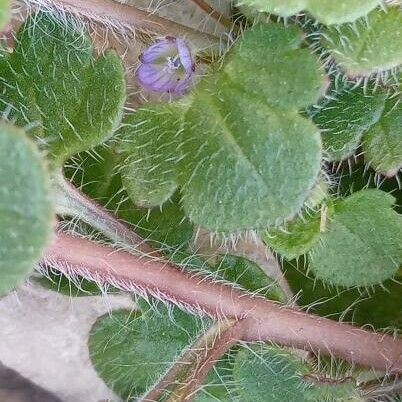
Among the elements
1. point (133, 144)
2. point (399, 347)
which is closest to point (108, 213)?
point (133, 144)

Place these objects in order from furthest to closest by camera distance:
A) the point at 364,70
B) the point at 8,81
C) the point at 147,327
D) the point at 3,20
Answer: the point at 147,327 → the point at 8,81 → the point at 364,70 → the point at 3,20

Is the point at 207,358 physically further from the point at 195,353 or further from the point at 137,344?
the point at 137,344

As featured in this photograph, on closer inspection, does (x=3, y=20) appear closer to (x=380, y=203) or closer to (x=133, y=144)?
(x=133, y=144)

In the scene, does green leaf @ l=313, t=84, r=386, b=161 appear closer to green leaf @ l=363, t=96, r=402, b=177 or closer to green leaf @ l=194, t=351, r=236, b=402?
green leaf @ l=363, t=96, r=402, b=177

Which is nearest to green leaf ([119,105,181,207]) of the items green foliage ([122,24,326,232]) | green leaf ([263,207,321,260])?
green foliage ([122,24,326,232])

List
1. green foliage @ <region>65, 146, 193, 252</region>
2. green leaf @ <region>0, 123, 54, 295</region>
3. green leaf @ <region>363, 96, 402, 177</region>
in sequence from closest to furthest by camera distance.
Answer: green leaf @ <region>0, 123, 54, 295</region> → green leaf @ <region>363, 96, 402, 177</region> → green foliage @ <region>65, 146, 193, 252</region>

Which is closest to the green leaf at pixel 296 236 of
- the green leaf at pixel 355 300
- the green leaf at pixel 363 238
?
the green leaf at pixel 363 238
